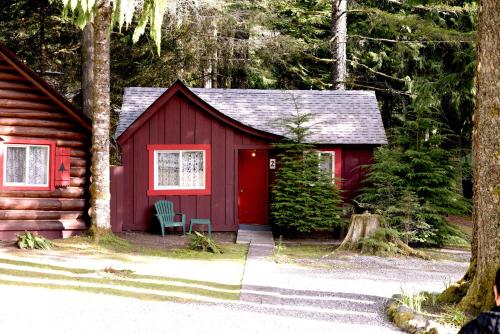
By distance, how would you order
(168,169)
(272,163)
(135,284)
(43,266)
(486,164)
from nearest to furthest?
(486,164), (135,284), (43,266), (168,169), (272,163)

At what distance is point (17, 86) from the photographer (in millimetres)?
14562

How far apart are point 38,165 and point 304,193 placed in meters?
6.92

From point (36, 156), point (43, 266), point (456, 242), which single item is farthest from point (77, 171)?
point (456, 242)

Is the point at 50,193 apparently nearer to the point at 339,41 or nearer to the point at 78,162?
the point at 78,162

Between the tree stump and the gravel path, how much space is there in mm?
3264

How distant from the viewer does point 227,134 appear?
55.0 feet

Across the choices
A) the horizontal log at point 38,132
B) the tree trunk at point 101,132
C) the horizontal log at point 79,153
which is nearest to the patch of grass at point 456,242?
the tree trunk at point 101,132

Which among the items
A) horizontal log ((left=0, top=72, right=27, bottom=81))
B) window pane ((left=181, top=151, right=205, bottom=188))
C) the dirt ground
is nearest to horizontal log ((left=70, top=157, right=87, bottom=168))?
the dirt ground

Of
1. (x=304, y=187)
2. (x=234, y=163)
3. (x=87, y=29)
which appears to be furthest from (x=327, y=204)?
(x=87, y=29)

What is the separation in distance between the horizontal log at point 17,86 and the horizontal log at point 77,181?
2510 millimetres

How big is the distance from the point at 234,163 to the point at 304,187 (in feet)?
7.24

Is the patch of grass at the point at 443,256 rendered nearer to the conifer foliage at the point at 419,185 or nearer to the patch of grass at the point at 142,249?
the conifer foliage at the point at 419,185

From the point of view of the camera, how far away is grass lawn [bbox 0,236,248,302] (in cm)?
849

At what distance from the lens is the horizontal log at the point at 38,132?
14.5 metres
